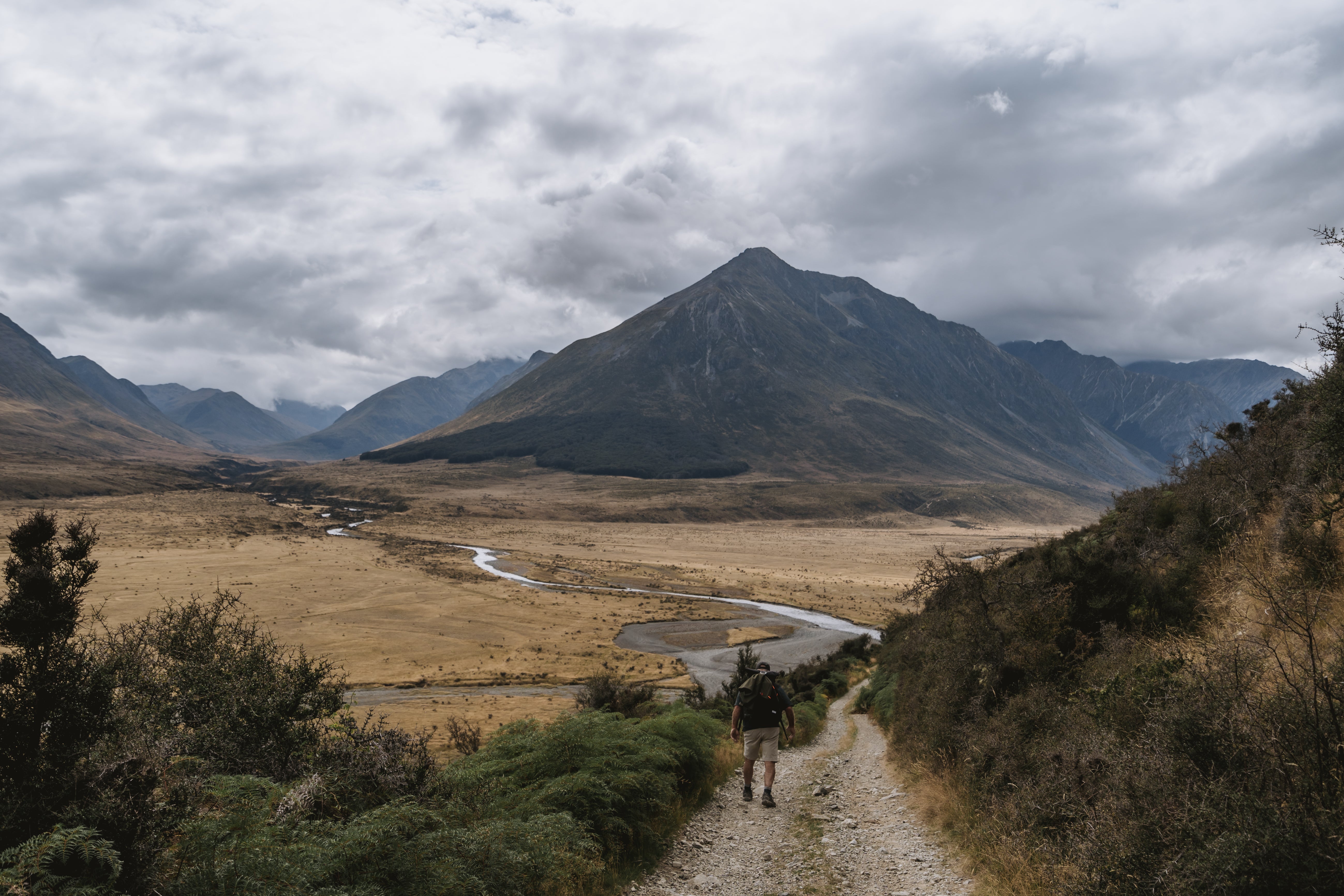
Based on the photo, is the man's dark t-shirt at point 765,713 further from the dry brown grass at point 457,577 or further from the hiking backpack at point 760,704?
the dry brown grass at point 457,577

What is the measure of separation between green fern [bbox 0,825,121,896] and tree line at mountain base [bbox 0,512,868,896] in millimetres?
18

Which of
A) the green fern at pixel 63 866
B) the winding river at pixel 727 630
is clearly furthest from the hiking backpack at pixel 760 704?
the winding river at pixel 727 630

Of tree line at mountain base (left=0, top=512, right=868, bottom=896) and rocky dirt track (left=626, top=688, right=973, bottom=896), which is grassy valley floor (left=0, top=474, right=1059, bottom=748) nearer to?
tree line at mountain base (left=0, top=512, right=868, bottom=896)

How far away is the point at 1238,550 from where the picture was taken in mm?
11195

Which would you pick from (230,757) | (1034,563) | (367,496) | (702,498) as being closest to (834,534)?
(702,498)

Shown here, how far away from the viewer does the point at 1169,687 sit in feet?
22.8

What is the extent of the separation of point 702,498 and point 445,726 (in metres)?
150

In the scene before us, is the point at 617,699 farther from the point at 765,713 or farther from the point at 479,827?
the point at 479,827

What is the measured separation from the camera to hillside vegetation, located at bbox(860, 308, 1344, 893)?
4.86m

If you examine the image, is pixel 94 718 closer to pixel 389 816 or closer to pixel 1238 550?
pixel 389 816

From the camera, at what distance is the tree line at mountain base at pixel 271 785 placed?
5.28 meters

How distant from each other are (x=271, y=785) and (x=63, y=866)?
2.09 meters

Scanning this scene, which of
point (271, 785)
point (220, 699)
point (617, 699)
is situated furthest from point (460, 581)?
point (271, 785)

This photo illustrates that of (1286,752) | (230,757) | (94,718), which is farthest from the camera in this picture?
(230,757)
